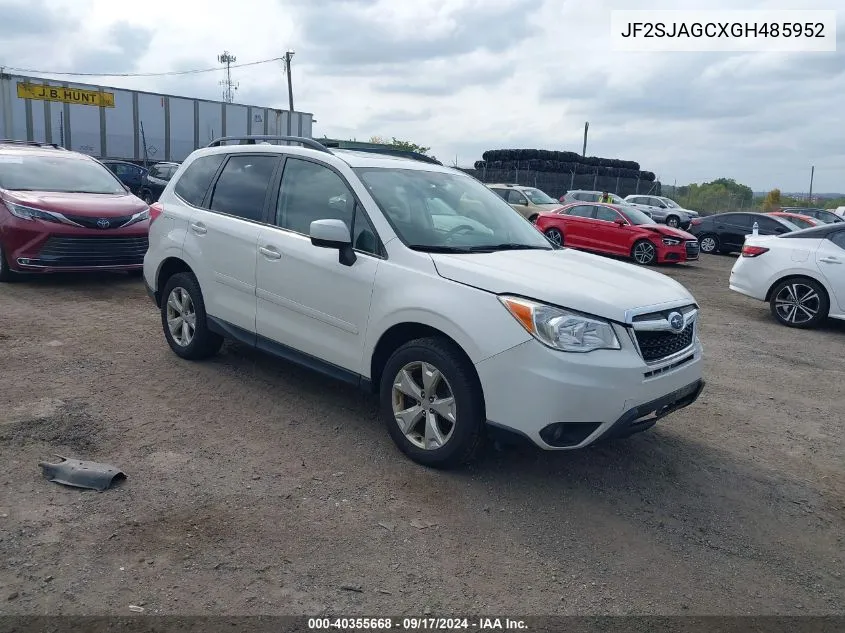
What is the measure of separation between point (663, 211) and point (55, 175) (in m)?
21.4

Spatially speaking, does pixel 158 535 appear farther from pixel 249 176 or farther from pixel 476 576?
pixel 249 176

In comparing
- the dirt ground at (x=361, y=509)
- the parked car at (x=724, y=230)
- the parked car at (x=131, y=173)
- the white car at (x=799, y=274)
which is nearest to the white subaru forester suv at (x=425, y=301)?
the dirt ground at (x=361, y=509)

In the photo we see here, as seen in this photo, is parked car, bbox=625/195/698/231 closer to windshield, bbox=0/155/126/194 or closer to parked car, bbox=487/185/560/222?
parked car, bbox=487/185/560/222

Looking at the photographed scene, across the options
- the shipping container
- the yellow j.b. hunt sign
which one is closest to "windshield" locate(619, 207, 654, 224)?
the shipping container

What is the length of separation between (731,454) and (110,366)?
4760 millimetres

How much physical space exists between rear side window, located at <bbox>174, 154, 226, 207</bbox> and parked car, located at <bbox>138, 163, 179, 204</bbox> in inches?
723

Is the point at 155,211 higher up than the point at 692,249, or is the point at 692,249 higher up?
the point at 155,211

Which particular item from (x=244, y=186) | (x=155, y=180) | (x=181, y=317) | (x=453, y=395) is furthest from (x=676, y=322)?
(x=155, y=180)

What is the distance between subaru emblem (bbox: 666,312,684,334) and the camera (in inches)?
159

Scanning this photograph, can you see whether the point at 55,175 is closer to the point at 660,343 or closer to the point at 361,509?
the point at 361,509

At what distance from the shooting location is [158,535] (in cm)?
335

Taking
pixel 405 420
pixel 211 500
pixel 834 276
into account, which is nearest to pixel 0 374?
pixel 211 500

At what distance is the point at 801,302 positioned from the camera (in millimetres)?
9328

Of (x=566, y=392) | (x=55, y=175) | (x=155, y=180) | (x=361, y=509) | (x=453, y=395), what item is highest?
(x=155, y=180)
